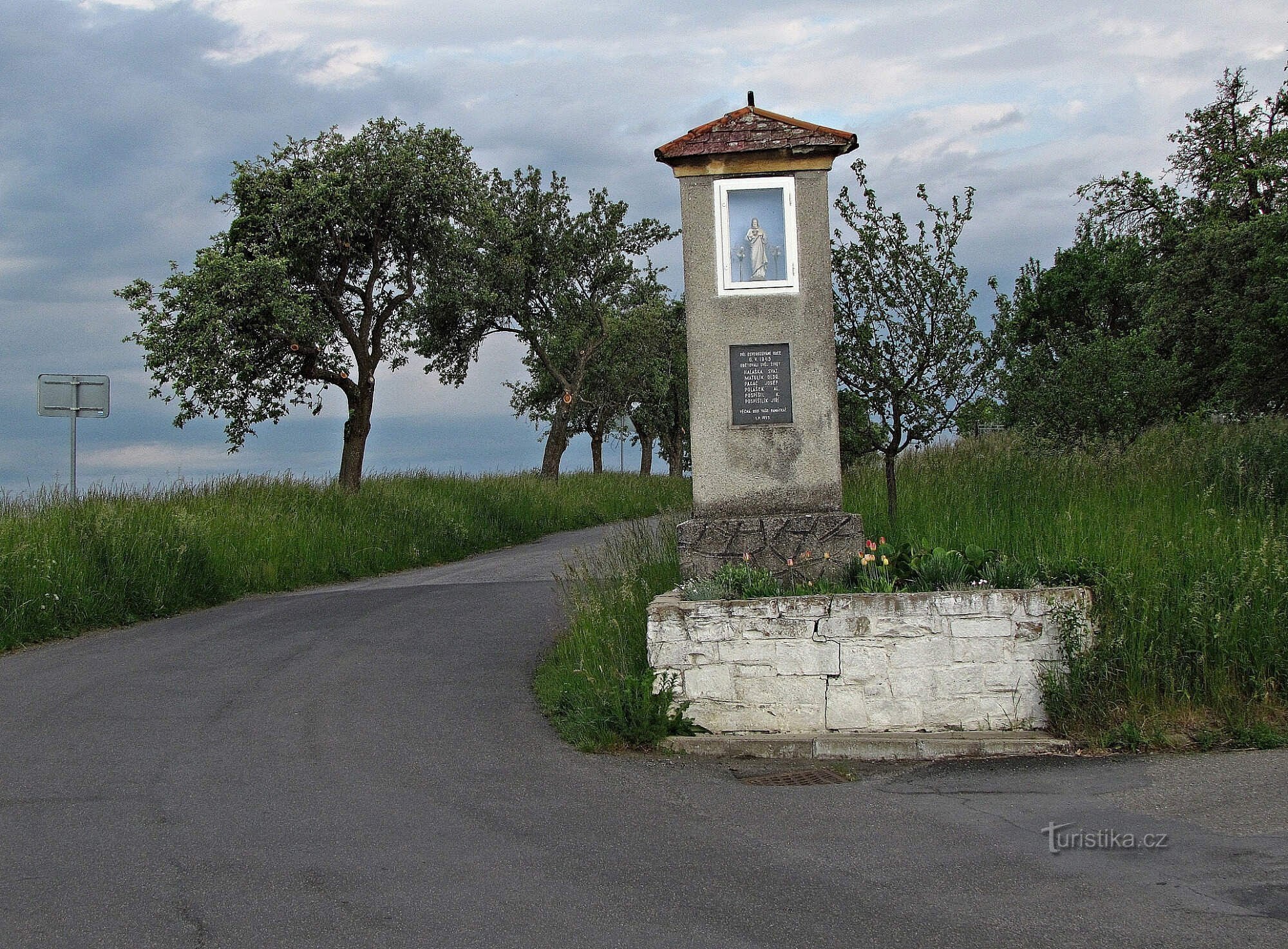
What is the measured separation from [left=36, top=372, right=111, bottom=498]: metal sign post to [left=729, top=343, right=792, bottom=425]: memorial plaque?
489 inches

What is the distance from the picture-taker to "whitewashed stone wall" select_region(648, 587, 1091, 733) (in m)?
7.09

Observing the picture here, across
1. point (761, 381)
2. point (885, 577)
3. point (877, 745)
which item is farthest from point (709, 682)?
point (761, 381)

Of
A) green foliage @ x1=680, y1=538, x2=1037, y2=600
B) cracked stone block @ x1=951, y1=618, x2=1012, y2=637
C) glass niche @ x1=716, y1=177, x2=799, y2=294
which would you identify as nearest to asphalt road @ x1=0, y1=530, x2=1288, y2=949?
cracked stone block @ x1=951, y1=618, x2=1012, y2=637

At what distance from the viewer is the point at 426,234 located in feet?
86.8

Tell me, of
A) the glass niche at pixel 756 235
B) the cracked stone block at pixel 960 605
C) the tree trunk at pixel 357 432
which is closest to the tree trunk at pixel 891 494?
the glass niche at pixel 756 235

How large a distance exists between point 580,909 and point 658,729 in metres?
2.73

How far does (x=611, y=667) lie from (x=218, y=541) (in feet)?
32.1

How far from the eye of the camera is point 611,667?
25.7 feet

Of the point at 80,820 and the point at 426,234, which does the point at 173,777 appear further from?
the point at 426,234

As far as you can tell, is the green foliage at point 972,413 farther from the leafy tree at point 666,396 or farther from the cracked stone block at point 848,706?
the leafy tree at point 666,396

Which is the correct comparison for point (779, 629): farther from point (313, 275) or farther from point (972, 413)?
point (313, 275)

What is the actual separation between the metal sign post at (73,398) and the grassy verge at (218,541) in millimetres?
1254

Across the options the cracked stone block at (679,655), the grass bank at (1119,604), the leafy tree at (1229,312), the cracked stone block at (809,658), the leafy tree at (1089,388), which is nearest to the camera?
the grass bank at (1119,604)

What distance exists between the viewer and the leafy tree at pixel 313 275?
2294cm
